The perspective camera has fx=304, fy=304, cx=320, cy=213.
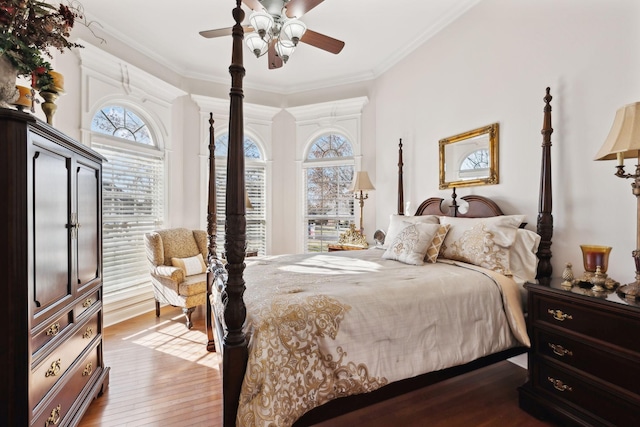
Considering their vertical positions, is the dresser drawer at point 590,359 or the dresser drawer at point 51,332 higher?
the dresser drawer at point 51,332

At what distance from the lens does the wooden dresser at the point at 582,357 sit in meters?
1.49

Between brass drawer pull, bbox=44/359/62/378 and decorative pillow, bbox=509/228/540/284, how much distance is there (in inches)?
109

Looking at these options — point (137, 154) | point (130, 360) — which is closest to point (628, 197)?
point (130, 360)

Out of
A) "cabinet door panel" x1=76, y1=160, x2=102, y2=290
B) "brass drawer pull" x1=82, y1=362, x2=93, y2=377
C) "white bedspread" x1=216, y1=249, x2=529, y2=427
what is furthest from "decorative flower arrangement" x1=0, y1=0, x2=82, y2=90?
"brass drawer pull" x1=82, y1=362, x2=93, y2=377

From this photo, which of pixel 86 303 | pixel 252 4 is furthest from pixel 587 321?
pixel 252 4

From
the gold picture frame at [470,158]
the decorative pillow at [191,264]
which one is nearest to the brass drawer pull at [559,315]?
the gold picture frame at [470,158]

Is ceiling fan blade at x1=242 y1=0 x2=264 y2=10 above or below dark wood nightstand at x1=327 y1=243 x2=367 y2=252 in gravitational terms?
above

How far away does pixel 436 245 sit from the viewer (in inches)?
97.5

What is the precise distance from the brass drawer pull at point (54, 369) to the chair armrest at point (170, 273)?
1.78 m

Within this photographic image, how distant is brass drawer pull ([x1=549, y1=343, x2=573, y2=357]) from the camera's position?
175 centimetres

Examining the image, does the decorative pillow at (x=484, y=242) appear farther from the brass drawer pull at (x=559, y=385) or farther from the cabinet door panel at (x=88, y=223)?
the cabinet door panel at (x=88, y=223)

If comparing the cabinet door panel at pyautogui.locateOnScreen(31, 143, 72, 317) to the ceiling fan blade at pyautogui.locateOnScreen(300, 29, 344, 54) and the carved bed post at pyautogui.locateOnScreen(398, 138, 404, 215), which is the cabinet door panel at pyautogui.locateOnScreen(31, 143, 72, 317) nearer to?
the ceiling fan blade at pyautogui.locateOnScreen(300, 29, 344, 54)

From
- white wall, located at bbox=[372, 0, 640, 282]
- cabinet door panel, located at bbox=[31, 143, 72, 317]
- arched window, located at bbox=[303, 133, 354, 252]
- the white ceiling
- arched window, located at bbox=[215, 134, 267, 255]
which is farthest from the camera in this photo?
arched window, located at bbox=[215, 134, 267, 255]

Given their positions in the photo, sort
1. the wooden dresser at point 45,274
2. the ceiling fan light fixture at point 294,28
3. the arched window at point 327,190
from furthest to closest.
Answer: the arched window at point 327,190 → the ceiling fan light fixture at point 294,28 → the wooden dresser at point 45,274
